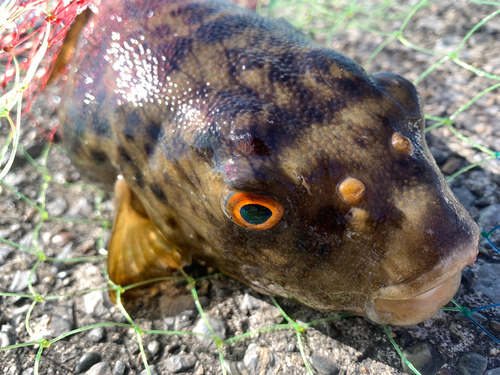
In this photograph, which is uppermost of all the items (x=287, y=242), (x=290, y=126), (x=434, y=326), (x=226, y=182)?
(x=290, y=126)

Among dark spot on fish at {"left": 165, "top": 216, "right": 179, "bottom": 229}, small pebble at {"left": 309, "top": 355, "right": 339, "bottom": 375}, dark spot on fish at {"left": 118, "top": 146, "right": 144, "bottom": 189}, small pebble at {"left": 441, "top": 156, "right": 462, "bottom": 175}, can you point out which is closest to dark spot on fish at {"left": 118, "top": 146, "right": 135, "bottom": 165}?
dark spot on fish at {"left": 118, "top": 146, "right": 144, "bottom": 189}

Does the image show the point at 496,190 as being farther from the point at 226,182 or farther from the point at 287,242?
the point at 226,182

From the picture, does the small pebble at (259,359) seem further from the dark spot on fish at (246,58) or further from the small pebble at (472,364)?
the dark spot on fish at (246,58)

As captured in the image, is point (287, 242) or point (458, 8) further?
point (458, 8)

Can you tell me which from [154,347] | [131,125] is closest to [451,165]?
[131,125]

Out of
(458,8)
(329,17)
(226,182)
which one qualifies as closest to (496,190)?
(226,182)

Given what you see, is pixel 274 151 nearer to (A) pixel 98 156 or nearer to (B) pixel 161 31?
(B) pixel 161 31
